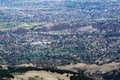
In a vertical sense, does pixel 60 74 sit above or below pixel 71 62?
above

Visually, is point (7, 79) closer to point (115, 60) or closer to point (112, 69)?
point (112, 69)

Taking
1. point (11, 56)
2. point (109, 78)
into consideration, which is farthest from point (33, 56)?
point (109, 78)

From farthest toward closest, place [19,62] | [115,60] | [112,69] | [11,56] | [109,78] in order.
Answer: [11,56]
[19,62]
[115,60]
[112,69]
[109,78]

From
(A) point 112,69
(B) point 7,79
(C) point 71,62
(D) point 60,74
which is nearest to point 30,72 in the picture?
(D) point 60,74

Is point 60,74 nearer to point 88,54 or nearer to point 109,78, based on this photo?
point 109,78

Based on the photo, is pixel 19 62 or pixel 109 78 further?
pixel 19 62

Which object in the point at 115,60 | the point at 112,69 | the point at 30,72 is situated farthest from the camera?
the point at 115,60

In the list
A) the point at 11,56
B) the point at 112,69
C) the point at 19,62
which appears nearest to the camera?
the point at 112,69

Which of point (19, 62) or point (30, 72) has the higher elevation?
point (30, 72)

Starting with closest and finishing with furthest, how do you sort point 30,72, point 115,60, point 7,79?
point 7,79 < point 30,72 < point 115,60
